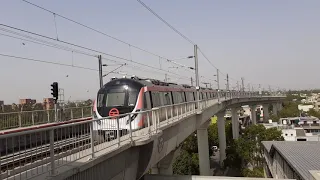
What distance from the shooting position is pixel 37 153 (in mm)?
5730

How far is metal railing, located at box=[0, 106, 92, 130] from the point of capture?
15.1m

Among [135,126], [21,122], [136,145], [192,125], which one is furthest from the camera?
[192,125]

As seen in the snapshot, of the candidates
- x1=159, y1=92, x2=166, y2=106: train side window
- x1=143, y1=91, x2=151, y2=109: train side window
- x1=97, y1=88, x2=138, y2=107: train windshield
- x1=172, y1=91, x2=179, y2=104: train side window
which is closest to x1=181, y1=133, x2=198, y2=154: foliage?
x1=172, y1=91, x2=179, y2=104: train side window

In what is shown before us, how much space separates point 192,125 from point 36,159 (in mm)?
15625

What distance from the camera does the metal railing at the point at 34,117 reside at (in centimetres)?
1511

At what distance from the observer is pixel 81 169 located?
5906 millimetres

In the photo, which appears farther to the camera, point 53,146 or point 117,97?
point 117,97

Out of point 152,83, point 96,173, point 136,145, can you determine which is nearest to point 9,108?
point 152,83

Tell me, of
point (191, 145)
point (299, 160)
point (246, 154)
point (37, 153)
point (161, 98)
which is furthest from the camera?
point (191, 145)

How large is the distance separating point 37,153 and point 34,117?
479 inches

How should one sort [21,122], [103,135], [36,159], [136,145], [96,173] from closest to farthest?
[36,159] < [96,173] < [103,135] < [136,145] < [21,122]

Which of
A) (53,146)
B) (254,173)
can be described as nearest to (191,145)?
(254,173)

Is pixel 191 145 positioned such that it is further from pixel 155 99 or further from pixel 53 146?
pixel 53 146

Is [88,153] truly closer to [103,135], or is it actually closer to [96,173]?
[96,173]
